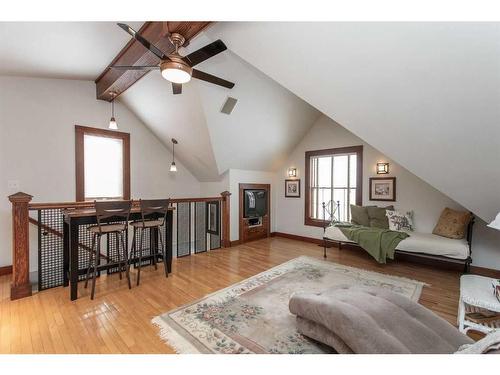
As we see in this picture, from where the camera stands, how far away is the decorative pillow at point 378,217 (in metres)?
4.24

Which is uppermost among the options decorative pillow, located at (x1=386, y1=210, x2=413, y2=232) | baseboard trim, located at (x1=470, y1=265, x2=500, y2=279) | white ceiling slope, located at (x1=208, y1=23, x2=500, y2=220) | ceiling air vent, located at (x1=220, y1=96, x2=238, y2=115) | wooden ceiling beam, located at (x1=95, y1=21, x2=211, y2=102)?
wooden ceiling beam, located at (x1=95, y1=21, x2=211, y2=102)

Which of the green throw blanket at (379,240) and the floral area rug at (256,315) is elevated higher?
the green throw blanket at (379,240)

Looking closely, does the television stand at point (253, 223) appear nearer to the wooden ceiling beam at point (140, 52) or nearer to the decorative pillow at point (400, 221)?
the decorative pillow at point (400, 221)

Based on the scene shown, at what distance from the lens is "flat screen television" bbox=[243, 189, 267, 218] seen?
5405mm

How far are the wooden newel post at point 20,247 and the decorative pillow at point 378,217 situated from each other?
5.20 metres

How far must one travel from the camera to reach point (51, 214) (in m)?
→ 2.96

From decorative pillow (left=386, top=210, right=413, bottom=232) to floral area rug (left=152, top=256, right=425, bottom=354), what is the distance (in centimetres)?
115

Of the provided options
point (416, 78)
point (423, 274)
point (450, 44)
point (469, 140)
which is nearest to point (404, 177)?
point (423, 274)

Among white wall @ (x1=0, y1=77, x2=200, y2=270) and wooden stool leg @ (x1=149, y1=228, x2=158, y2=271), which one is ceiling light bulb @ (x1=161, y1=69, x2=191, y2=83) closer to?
wooden stool leg @ (x1=149, y1=228, x2=158, y2=271)

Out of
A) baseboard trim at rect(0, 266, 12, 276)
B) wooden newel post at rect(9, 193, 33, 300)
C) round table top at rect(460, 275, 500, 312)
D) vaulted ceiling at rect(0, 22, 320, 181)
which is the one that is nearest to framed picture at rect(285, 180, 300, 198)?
vaulted ceiling at rect(0, 22, 320, 181)

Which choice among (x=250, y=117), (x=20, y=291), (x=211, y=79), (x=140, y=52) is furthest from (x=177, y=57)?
(x=20, y=291)

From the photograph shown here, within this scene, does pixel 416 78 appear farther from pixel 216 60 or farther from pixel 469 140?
pixel 216 60

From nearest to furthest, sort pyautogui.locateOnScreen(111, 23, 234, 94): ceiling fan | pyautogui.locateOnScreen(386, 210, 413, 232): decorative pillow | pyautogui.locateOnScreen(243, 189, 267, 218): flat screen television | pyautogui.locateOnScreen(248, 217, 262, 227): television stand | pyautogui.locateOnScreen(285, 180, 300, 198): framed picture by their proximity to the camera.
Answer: pyautogui.locateOnScreen(111, 23, 234, 94): ceiling fan
pyautogui.locateOnScreen(386, 210, 413, 232): decorative pillow
pyautogui.locateOnScreen(243, 189, 267, 218): flat screen television
pyautogui.locateOnScreen(248, 217, 262, 227): television stand
pyautogui.locateOnScreen(285, 180, 300, 198): framed picture

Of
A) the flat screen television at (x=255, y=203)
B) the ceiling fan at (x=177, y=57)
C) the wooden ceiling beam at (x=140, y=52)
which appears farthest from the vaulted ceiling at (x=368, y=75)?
the flat screen television at (x=255, y=203)
